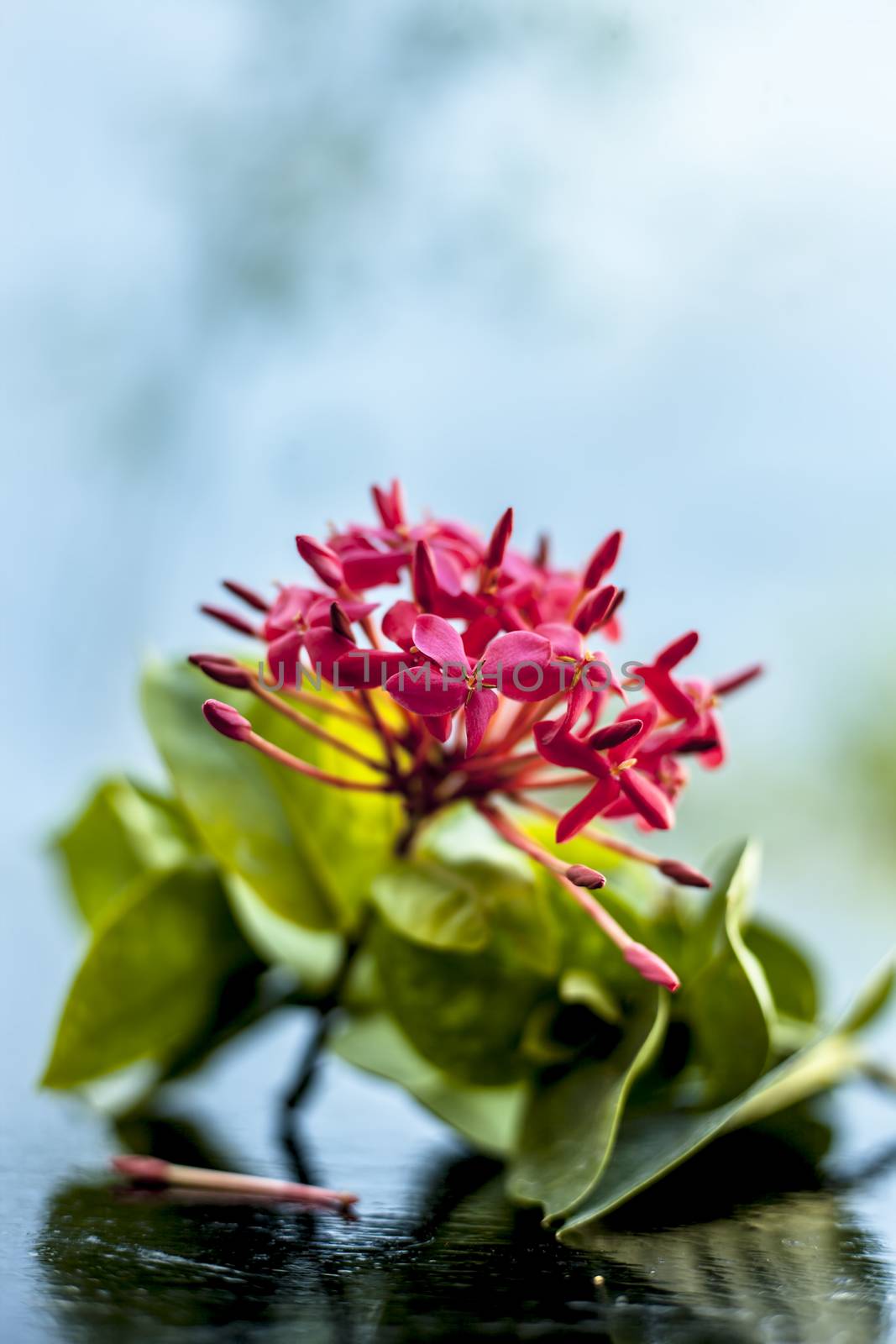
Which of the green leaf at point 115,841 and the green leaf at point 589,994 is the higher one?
the green leaf at point 115,841

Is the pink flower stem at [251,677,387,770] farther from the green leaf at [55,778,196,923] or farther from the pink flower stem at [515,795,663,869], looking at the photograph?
the green leaf at [55,778,196,923]

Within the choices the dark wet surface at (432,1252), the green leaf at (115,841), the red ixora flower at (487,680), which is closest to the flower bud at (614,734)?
the red ixora flower at (487,680)

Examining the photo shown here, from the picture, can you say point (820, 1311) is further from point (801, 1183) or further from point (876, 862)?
point (876, 862)

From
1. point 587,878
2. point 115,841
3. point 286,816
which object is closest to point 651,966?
point 587,878

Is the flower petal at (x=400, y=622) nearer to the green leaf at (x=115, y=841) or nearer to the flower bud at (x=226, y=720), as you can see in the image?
the flower bud at (x=226, y=720)

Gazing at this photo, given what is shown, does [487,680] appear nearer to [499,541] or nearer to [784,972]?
[499,541]

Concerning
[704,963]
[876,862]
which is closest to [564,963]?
[704,963]
